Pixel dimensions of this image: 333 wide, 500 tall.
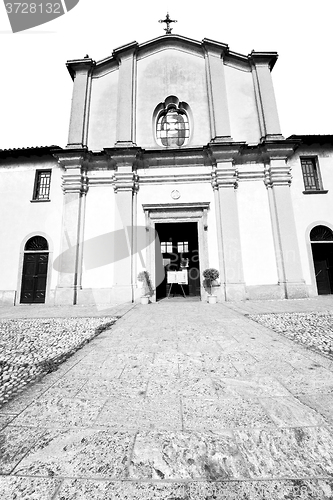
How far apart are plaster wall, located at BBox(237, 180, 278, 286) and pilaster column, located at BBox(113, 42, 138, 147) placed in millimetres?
5972

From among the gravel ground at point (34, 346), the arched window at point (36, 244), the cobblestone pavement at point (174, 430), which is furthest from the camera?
the arched window at point (36, 244)

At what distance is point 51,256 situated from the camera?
10453 mm

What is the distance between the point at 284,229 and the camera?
9.81 metres

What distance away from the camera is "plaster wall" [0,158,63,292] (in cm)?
1053

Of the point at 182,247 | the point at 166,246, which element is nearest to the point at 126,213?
the point at 166,246

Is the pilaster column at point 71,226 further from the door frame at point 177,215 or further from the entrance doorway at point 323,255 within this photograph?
the entrance doorway at point 323,255

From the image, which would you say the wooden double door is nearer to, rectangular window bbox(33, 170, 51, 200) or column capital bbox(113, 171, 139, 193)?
column capital bbox(113, 171, 139, 193)

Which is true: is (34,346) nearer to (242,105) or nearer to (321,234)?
(321,234)

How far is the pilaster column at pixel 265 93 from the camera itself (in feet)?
35.4

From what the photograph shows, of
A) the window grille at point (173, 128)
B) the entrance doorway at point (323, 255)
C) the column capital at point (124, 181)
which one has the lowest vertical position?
the entrance doorway at point (323, 255)

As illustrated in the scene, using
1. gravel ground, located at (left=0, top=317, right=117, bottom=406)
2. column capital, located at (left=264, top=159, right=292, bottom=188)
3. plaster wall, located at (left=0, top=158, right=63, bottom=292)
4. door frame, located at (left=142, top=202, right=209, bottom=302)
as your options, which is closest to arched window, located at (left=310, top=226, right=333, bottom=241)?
column capital, located at (left=264, top=159, right=292, bottom=188)

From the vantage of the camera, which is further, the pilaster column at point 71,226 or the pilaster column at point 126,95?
the pilaster column at point 126,95

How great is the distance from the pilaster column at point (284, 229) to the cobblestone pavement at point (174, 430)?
25.1 feet

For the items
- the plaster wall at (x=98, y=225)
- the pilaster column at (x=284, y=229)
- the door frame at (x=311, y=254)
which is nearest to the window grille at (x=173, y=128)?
the plaster wall at (x=98, y=225)
